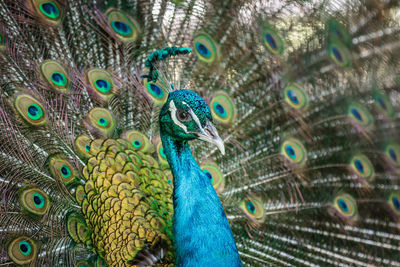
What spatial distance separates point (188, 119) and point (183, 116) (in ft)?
0.08

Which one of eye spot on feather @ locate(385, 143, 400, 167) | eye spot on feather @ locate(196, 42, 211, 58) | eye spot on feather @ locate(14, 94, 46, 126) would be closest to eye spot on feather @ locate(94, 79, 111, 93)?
eye spot on feather @ locate(14, 94, 46, 126)

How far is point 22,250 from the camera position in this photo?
1370mm

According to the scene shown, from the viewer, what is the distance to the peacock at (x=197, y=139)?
4.37ft

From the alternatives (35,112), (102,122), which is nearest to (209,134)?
(102,122)

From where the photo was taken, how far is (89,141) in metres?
1.51

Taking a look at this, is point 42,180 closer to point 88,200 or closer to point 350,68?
point 88,200

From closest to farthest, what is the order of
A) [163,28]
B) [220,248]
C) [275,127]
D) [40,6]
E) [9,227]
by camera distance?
[220,248], [9,227], [40,6], [163,28], [275,127]

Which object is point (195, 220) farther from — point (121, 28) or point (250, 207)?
point (121, 28)

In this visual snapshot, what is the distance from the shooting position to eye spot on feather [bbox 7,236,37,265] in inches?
53.0

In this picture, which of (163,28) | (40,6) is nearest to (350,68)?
(163,28)

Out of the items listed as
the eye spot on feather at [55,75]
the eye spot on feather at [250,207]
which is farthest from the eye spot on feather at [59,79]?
the eye spot on feather at [250,207]

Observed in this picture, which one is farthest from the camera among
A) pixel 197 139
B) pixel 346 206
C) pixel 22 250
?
pixel 346 206

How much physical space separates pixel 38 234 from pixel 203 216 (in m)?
0.64

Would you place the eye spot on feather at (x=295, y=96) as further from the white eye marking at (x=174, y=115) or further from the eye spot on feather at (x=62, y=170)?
the eye spot on feather at (x=62, y=170)
